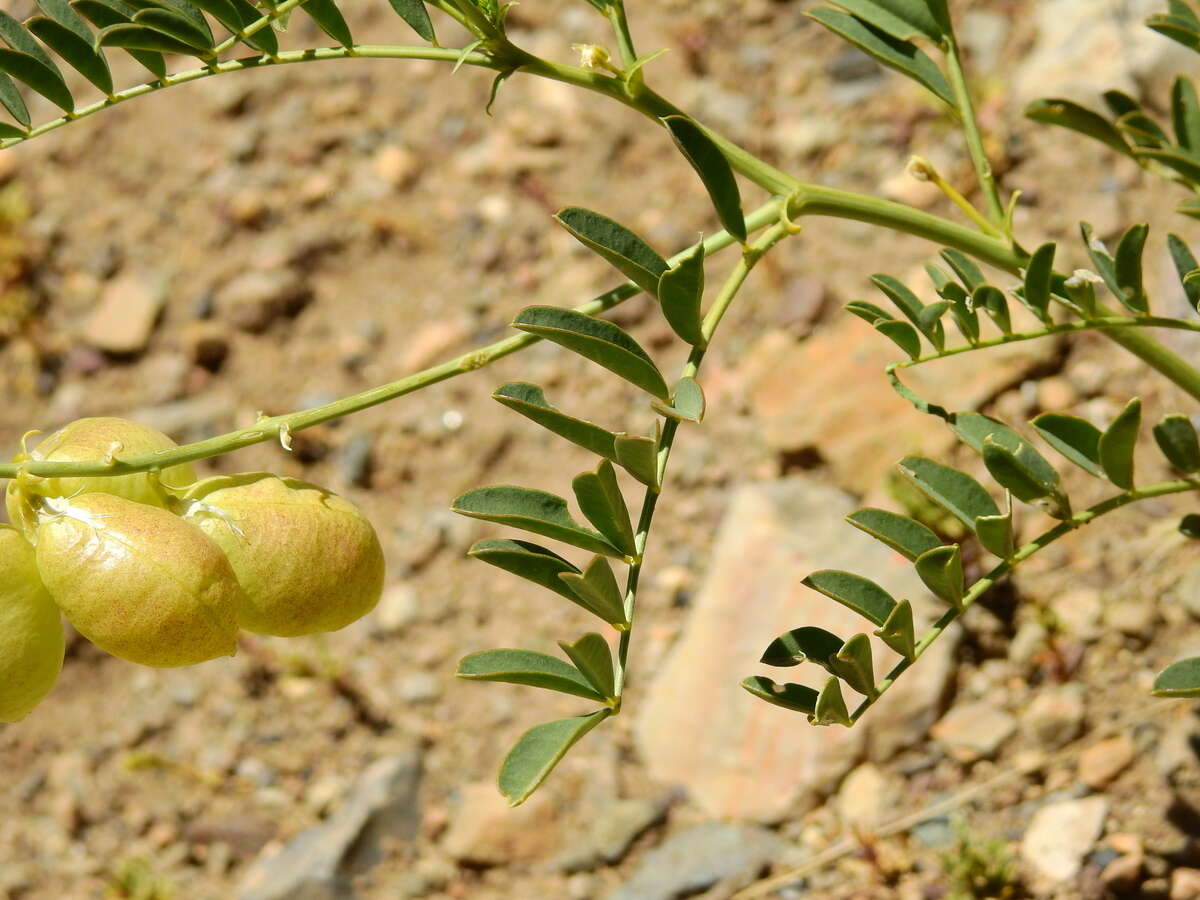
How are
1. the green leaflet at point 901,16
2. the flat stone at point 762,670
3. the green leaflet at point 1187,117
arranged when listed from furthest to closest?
the flat stone at point 762,670
the green leaflet at point 1187,117
the green leaflet at point 901,16

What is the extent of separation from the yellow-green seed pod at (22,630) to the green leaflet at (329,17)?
2.56ft

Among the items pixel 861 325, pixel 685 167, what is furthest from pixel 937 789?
pixel 685 167

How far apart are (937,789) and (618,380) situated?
5.65 ft

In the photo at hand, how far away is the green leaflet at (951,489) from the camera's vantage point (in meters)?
1.58

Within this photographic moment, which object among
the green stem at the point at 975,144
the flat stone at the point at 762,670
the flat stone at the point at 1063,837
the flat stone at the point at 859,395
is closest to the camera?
the green stem at the point at 975,144

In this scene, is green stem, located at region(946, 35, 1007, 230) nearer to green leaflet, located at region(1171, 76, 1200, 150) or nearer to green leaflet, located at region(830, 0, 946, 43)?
green leaflet, located at region(830, 0, 946, 43)

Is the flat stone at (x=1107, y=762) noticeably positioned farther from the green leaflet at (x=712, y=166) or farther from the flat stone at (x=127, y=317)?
the flat stone at (x=127, y=317)

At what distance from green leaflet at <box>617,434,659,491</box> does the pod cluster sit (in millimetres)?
352

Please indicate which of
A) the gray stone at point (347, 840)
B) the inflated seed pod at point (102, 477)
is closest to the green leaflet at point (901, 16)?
the inflated seed pod at point (102, 477)

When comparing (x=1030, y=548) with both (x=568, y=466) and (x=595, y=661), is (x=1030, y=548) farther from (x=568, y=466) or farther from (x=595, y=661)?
(x=568, y=466)

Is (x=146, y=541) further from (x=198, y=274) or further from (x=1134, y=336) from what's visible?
(x=198, y=274)

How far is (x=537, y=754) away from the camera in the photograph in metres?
1.33

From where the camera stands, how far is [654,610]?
3.49 meters

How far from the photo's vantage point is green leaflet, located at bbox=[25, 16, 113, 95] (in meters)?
1.54
